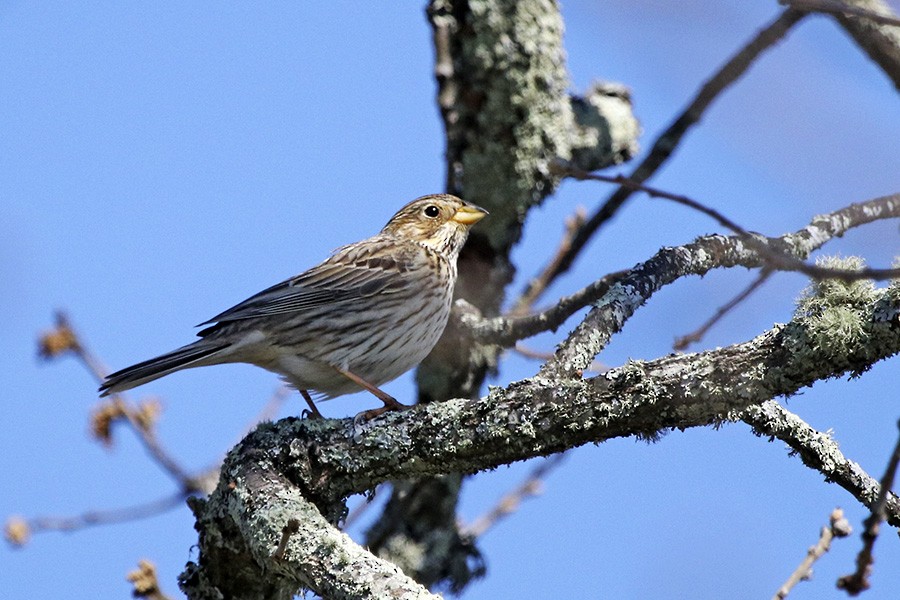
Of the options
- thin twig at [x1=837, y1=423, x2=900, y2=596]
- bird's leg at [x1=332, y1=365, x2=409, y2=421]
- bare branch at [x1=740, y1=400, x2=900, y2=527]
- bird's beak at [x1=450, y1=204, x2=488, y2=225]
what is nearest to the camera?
thin twig at [x1=837, y1=423, x2=900, y2=596]

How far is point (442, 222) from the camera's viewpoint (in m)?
7.03

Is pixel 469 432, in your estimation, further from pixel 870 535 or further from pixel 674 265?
pixel 870 535

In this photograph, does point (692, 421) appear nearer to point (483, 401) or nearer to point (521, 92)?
point (483, 401)

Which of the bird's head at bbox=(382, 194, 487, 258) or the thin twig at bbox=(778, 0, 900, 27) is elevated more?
the bird's head at bbox=(382, 194, 487, 258)

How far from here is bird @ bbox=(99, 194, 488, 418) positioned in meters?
5.83

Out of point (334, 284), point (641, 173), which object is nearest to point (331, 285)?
point (334, 284)

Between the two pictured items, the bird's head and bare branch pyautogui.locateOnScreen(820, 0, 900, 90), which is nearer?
bare branch pyautogui.locateOnScreen(820, 0, 900, 90)

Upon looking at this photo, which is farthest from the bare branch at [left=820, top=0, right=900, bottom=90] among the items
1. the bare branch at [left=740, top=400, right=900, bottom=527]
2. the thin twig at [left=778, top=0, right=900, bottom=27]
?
the thin twig at [left=778, top=0, right=900, bottom=27]

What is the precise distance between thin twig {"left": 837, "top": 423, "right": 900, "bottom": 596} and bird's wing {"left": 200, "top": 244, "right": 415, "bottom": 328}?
408cm

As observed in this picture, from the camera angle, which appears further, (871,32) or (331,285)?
(331,285)

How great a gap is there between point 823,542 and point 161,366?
317cm

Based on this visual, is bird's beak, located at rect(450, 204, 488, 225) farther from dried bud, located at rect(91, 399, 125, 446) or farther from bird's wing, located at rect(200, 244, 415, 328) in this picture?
dried bud, located at rect(91, 399, 125, 446)

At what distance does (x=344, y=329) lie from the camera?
19.9 ft

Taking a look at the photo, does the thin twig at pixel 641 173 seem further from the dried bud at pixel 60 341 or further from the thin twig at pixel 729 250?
the dried bud at pixel 60 341
